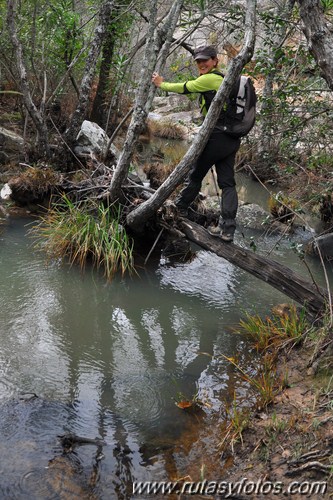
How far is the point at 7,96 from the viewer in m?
15.0

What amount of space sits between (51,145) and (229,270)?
16.6 feet

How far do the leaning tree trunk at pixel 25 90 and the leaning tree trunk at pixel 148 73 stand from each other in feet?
11.6

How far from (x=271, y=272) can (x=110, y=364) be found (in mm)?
2227

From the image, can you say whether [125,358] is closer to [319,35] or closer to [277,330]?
[277,330]

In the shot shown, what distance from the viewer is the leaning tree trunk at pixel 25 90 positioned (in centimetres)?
934

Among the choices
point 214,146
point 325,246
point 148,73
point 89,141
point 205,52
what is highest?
point 205,52

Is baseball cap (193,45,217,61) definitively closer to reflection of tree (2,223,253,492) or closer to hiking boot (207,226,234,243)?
hiking boot (207,226,234,243)

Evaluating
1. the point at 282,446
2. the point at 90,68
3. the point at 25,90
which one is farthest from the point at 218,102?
the point at 90,68

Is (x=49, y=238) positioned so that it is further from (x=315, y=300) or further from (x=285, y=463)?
(x=285, y=463)

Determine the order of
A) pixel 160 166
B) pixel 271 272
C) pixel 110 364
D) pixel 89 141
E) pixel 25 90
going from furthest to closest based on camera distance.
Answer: pixel 160 166 → pixel 89 141 → pixel 25 90 → pixel 271 272 → pixel 110 364

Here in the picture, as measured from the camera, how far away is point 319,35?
14.5ft

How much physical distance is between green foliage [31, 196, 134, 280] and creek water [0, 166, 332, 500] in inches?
8.7

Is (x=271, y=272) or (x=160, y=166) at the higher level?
(x=160, y=166)

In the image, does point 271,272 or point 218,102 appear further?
point 271,272
